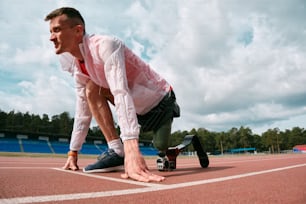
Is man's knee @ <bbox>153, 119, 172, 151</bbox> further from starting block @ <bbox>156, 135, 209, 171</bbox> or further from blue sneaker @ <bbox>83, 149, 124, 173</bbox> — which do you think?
blue sneaker @ <bbox>83, 149, 124, 173</bbox>

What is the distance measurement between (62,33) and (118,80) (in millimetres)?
690

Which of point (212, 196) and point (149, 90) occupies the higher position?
point (149, 90)

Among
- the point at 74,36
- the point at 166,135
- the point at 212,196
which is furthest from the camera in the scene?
the point at 166,135

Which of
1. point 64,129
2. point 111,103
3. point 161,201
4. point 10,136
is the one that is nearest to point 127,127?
point 161,201

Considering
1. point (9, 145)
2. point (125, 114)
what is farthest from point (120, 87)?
point (9, 145)

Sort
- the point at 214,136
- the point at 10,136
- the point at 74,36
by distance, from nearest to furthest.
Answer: the point at 74,36, the point at 10,136, the point at 214,136

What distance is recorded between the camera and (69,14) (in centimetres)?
219

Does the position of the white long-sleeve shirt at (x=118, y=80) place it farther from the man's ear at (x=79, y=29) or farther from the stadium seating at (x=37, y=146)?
the stadium seating at (x=37, y=146)

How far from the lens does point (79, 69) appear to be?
8.70ft

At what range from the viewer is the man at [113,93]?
183 cm

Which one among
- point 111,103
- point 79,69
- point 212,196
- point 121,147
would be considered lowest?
point 212,196

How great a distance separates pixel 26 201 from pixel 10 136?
4250cm

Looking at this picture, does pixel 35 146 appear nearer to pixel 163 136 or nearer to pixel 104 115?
pixel 104 115

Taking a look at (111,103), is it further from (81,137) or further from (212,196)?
(212,196)
